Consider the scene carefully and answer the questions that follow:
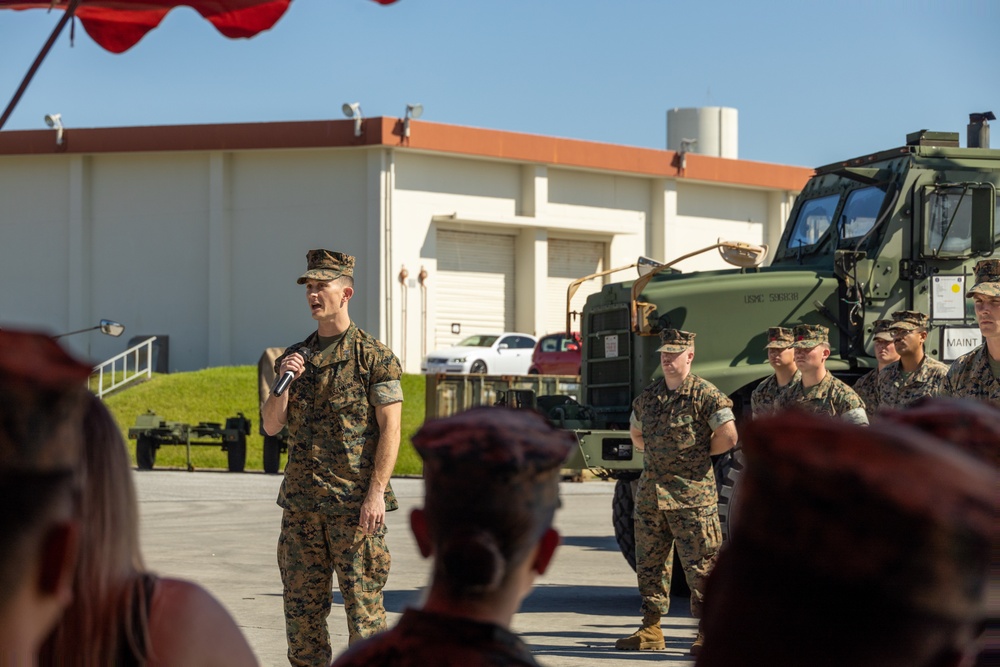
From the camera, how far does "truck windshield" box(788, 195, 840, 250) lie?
11273mm

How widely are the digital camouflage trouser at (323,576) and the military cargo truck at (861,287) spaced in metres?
3.88

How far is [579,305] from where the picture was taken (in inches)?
1483

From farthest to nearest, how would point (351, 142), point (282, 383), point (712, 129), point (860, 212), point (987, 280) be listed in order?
1. point (712, 129)
2. point (351, 142)
3. point (860, 212)
4. point (987, 280)
5. point (282, 383)

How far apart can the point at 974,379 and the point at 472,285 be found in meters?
30.4

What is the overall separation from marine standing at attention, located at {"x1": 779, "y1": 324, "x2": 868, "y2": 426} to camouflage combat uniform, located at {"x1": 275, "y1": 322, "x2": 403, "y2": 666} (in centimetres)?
282

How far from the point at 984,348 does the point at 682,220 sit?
33771 mm

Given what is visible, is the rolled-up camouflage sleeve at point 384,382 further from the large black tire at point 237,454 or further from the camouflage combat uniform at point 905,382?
the large black tire at point 237,454

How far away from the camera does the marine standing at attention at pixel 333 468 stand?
19.4ft

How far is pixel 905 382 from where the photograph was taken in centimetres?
882

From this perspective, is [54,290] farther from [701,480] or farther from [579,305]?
[701,480]

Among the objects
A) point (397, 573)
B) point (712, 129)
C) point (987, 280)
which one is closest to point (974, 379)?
point (987, 280)

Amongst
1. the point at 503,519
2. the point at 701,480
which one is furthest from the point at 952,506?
the point at 701,480

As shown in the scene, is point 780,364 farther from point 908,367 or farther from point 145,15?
point 145,15

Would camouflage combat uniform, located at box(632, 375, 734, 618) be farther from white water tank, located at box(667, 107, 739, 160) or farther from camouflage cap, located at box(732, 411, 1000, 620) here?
white water tank, located at box(667, 107, 739, 160)
